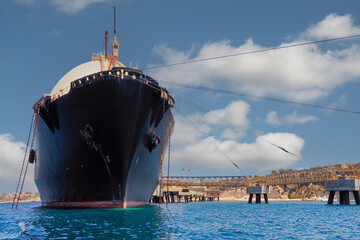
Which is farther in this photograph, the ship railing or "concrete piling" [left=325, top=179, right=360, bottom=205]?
"concrete piling" [left=325, top=179, right=360, bottom=205]

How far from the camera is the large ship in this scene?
25.2 meters

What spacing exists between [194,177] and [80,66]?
7499cm

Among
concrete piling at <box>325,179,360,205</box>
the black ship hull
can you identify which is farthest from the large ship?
concrete piling at <box>325,179,360,205</box>

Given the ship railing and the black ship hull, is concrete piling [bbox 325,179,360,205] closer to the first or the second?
the black ship hull

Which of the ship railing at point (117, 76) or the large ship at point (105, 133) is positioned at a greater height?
the ship railing at point (117, 76)

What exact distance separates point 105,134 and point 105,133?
83 mm

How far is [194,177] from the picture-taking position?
108 metres

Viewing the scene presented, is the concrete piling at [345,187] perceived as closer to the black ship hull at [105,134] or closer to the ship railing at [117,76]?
the black ship hull at [105,134]

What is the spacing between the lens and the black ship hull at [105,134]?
25.2 metres

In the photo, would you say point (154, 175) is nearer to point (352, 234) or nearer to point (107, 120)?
point (107, 120)

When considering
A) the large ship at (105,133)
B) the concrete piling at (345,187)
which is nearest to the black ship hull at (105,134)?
the large ship at (105,133)

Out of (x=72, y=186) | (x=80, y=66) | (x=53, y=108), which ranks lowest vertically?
(x=72, y=186)

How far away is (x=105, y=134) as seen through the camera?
83.4 ft

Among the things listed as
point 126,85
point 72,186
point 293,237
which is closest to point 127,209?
point 72,186
